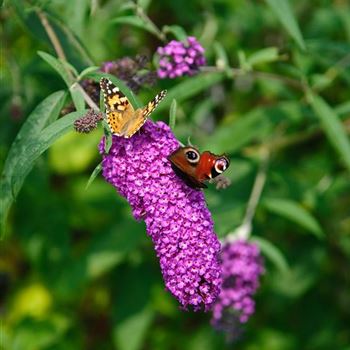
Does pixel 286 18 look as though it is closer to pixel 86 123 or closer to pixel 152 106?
pixel 152 106

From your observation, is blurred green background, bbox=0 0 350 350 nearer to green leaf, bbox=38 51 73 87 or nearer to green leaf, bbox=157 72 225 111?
green leaf, bbox=157 72 225 111

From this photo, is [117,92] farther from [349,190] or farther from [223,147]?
[349,190]

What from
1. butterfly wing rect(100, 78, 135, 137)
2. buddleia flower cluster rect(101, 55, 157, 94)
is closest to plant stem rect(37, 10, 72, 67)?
buddleia flower cluster rect(101, 55, 157, 94)

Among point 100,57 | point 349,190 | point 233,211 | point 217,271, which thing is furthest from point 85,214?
point 217,271

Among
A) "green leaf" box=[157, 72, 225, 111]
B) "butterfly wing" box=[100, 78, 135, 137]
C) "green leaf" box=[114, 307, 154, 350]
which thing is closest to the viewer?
"butterfly wing" box=[100, 78, 135, 137]

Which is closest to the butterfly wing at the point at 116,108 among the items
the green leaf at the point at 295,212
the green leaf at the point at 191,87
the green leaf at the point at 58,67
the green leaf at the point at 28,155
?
the green leaf at the point at 28,155

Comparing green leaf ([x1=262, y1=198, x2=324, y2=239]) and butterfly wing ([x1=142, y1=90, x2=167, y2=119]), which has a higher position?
green leaf ([x1=262, y1=198, x2=324, y2=239])

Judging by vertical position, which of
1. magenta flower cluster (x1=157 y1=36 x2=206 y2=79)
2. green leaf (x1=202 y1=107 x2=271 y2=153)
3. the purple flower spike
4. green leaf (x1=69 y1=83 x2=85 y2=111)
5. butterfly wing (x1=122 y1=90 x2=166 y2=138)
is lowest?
the purple flower spike

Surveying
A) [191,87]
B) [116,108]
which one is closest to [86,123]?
[116,108]
